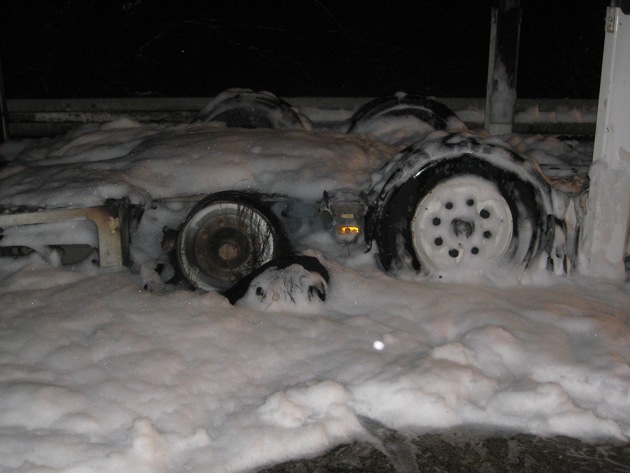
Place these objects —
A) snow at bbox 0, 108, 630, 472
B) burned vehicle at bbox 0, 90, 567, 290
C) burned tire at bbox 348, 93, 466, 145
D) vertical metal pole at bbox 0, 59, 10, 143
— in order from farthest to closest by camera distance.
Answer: vertical metal pole at bbox 0, 59, 10, 143
burned tire at bbox 348, 93, 466, 145
burned vehicle at bbox 0, 90, 567, 290
snow at bbox 0, 108, 630, 472

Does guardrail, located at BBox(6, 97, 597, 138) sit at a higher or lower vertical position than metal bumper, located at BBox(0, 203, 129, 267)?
higher

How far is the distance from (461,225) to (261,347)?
5.01ft

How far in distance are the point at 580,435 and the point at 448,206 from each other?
67.9 inches

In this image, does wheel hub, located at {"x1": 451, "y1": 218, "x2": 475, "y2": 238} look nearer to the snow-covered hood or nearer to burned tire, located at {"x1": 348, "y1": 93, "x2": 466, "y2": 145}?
the snow-covered hood

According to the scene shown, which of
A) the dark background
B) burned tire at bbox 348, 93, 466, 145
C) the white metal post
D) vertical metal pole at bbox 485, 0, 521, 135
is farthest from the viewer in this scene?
the dark background

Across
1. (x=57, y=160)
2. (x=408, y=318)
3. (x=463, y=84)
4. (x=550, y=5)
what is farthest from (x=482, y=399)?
(x=550, y=5)

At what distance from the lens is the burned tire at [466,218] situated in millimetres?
4141

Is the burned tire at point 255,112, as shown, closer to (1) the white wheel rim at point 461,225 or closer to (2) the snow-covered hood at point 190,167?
(2) the snow-covered hood at point 190,167

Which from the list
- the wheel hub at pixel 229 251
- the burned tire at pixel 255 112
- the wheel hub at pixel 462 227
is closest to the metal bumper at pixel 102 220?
the wheel hub at pixel 229 251

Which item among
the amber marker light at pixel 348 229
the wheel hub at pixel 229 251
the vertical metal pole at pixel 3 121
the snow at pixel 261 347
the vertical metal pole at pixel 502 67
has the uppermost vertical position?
the vertical metal pole at pixel 502 67

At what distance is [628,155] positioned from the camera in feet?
13.5

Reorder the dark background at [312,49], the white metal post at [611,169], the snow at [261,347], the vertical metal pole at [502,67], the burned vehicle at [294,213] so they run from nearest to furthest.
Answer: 1. the snow at [261,347]
2. the white metal post at [611,169]
3. the burned vehicle at [294,213]
4. the vertical metal pole at [502,67]
5. the dark background at [312,49]

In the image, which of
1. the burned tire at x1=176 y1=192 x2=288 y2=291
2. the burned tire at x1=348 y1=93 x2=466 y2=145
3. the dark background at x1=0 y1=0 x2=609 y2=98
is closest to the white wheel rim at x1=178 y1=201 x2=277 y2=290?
the burned tire at x1=176 y1=192 x2=288 y2=291

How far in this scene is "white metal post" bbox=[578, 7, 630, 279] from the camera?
399 cm
